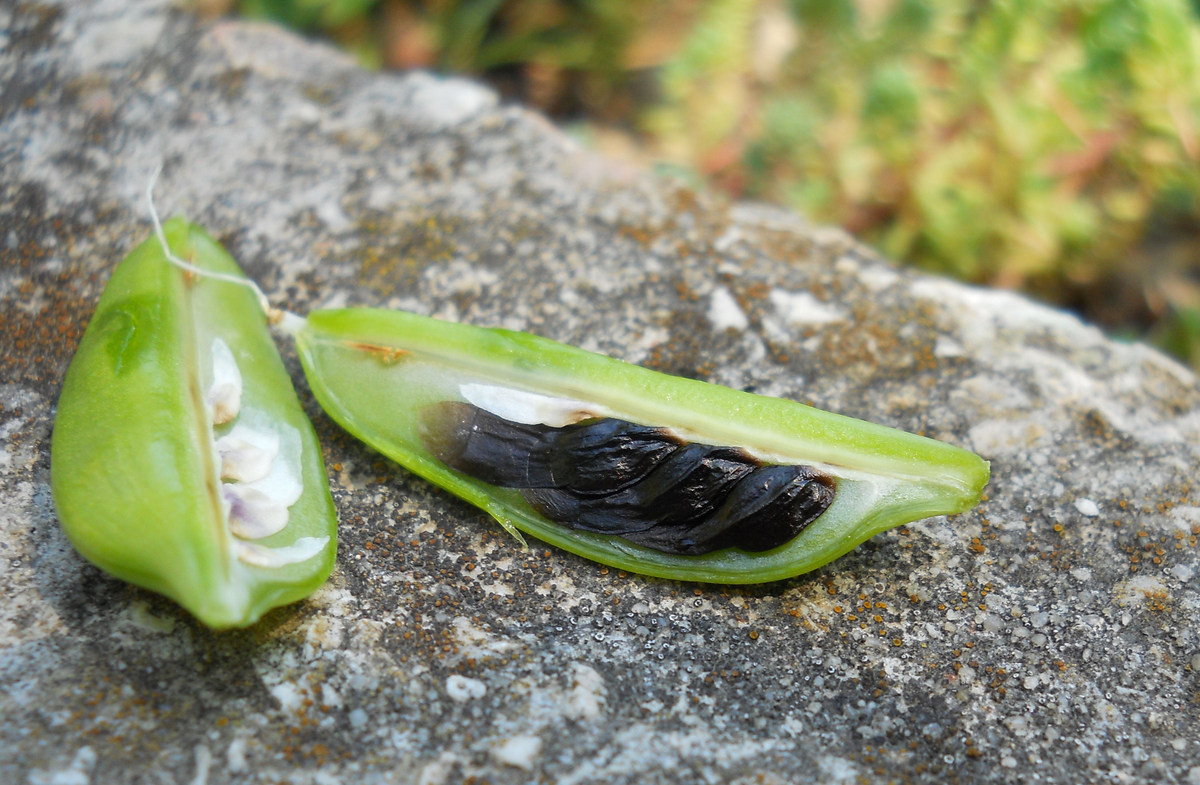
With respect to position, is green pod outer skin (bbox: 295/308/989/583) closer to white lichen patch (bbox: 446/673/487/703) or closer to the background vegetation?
white lichen patch (bbox: 446/673/487/703)

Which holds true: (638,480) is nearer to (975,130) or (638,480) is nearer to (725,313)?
(725,313)

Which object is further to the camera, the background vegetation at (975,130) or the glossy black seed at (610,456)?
the background vegetation at (975,130)

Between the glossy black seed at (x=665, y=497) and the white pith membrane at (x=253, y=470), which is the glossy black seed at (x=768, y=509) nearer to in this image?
the glossy black seed at (x=665, y=497)

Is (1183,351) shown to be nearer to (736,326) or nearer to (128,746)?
(736,326)

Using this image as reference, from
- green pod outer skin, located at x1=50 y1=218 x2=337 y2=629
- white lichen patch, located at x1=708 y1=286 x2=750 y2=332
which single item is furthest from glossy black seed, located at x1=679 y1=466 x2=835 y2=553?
green pod outer skin, located at x1=50 y1=218 x2=337 y2=629

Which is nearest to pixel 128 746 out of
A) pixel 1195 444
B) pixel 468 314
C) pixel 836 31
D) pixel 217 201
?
pixel 468 314

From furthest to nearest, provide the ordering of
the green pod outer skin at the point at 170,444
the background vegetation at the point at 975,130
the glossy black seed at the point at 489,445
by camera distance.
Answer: the background vegetation at the point at 975,130 → the glossy black seed at the point at 489,445 → the green pod outer skin at the point at 170,444

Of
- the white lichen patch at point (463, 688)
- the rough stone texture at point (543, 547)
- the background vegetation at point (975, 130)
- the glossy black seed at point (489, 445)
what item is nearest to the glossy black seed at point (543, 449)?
the glossy black seed at point (489, 445)

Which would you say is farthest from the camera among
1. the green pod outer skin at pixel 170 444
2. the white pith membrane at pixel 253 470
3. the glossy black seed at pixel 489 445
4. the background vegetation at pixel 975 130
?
the background vegetation at pixel 975 130
